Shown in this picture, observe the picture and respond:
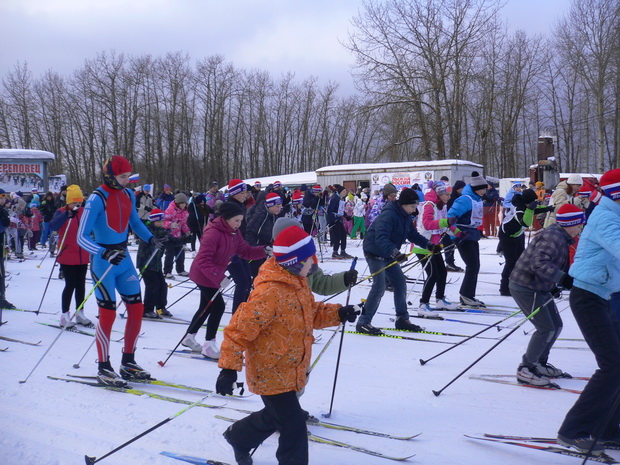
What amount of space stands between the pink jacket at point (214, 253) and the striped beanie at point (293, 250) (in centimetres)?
255

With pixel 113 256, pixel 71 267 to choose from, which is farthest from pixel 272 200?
pixel 113 256

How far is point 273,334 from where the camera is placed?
118 inches

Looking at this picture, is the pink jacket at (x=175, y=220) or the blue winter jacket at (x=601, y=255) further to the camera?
the pink jacket at (x=175, y=220)

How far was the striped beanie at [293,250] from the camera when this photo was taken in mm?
3035

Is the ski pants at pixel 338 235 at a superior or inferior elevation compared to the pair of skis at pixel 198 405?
superior

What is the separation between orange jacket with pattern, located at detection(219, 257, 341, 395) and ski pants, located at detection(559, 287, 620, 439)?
173 centimetres

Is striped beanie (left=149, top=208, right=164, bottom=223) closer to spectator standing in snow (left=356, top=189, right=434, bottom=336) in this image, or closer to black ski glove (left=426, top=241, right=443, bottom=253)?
spectator standing in snow (left=356, top=189, right=434, bottom=336)

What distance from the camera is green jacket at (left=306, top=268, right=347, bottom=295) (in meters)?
3.59

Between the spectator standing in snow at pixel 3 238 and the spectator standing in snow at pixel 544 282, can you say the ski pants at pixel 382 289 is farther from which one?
the spectator standing in snow at pixel 3 238

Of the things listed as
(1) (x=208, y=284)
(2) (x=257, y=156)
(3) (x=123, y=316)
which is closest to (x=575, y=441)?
(1) (x=208, y=284)

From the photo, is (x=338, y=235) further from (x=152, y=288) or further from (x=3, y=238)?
(x=3, y=238)

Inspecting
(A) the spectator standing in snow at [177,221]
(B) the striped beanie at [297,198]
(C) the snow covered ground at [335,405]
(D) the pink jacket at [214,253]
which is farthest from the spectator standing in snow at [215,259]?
(B) the striped beanie at [297,198]

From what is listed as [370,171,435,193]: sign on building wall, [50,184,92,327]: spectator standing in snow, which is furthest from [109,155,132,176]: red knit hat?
[370,171,435,193]: sign on building wall

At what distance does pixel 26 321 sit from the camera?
766 cm
